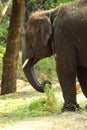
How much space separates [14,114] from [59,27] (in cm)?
191

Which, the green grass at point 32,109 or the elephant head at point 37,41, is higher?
the elephant head at point 37,41

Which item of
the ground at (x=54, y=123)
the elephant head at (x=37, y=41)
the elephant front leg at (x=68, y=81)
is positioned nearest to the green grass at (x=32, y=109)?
the elephant front leg at (x=68, y=81)

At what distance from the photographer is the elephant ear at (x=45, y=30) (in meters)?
9.80

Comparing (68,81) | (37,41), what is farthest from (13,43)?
(68,81)

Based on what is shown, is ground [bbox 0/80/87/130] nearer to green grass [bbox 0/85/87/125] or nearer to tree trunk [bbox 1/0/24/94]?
green grass [bbox 0/85/87/125]

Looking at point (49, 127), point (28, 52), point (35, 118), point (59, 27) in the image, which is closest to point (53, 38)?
point (59, 27)

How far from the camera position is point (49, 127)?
798cm

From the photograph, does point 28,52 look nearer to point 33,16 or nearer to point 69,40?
point 33,16

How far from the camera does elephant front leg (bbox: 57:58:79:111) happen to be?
9.45 m

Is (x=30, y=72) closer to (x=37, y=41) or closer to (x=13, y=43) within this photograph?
(x=37, y=41)

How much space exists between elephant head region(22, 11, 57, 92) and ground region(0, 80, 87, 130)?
1719mm

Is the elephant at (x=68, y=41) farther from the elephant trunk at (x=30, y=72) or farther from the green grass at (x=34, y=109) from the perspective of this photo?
the elephant trunk at (x=30, y=72)

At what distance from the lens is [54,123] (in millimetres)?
8211

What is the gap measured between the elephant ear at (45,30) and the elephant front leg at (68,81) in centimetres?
62
